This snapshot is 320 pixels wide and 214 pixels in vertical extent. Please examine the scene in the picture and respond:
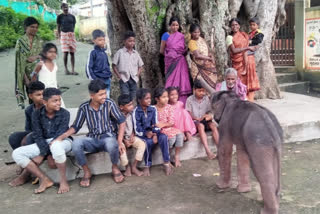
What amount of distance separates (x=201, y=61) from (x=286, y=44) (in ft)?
17.0

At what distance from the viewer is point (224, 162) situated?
401cm

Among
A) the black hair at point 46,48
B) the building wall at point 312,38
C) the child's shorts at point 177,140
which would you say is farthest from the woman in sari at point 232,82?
the building wall at point 312,38

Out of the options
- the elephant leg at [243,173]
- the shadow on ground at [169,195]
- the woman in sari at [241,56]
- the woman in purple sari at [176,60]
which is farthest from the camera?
the woman in sari at [241,56]

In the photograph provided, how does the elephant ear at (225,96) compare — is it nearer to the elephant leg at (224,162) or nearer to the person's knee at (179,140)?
the elephant leg at (224,162)

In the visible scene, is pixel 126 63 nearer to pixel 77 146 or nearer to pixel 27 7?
pixel 77 146

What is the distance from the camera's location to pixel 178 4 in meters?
6.28

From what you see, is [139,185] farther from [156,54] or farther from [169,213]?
[156,54]

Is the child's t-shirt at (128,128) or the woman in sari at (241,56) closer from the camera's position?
the child's t-shirt at (128,128)

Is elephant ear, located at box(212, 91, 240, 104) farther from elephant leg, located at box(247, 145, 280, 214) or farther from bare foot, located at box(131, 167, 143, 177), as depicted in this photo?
bare foot, located at box(131, 167, 143, 177)

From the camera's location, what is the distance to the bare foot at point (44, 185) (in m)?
4.24

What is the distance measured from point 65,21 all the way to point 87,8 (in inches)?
1426

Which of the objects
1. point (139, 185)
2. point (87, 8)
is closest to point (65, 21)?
point (139, 185)

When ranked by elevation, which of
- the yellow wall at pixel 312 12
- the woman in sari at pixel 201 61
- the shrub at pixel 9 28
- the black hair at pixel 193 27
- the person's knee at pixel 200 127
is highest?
the shrub at pixel 9 28

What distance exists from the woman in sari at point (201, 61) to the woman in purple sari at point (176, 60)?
0.15m
